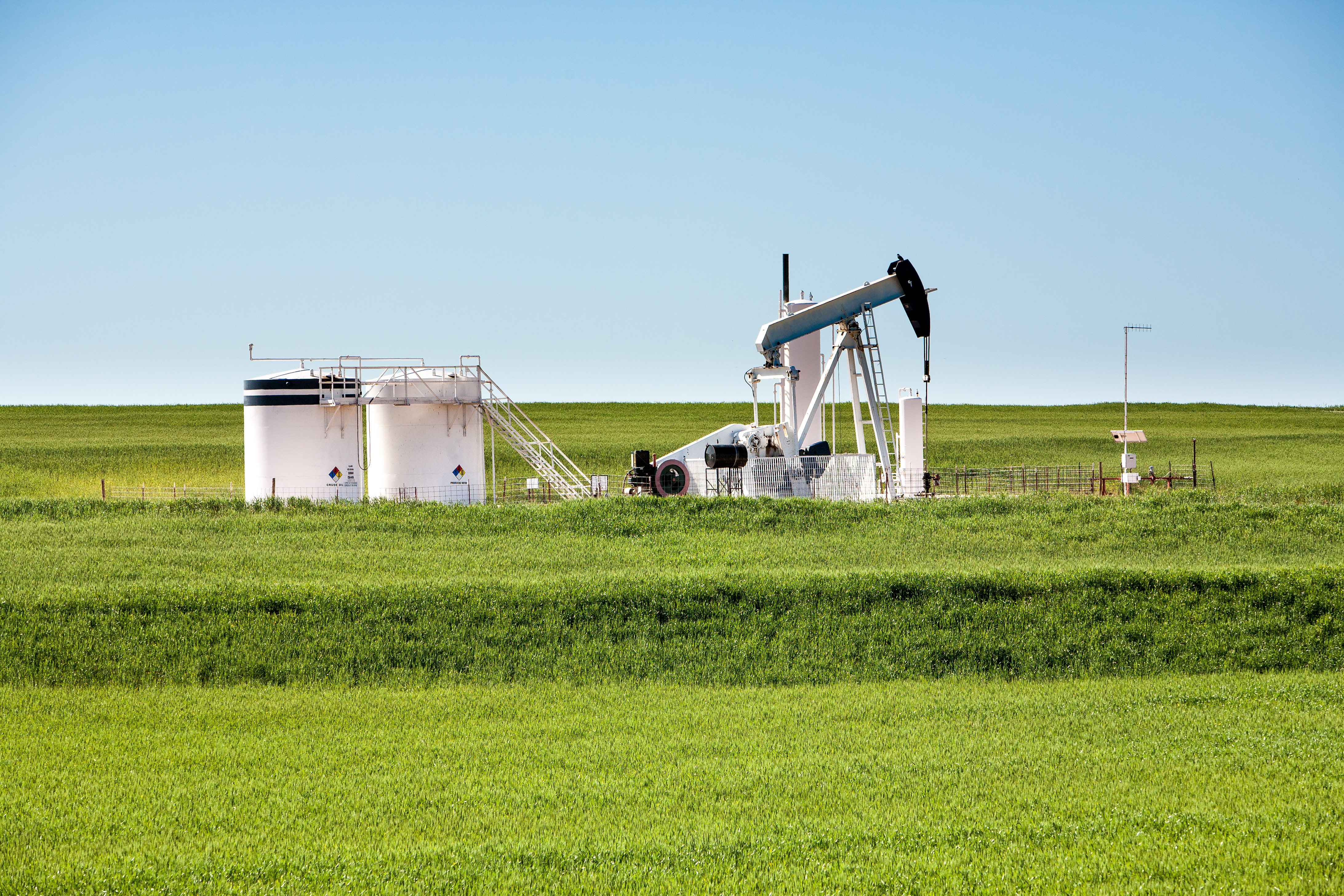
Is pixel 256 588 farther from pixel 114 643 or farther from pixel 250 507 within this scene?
pixel 250 507

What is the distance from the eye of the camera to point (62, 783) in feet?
35.9

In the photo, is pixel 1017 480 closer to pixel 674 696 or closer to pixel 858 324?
pixel 858 324

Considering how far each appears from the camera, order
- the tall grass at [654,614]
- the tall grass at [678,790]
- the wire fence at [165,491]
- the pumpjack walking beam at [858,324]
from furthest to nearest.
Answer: the wire fence at [165,491] < the pumpjack walking beam at [858,324] < the tall grass at [654,614] < the tall grass at [678,790]

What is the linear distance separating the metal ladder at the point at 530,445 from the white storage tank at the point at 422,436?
0.42 m

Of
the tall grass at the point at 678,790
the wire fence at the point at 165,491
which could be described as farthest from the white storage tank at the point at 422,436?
the tall grass at the point at 678,790

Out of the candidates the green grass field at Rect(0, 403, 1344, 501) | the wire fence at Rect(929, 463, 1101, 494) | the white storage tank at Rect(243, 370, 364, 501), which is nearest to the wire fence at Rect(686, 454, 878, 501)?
the wire fence at Rect(929, 463, 1101, 494)

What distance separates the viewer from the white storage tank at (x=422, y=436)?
30547 millimetres

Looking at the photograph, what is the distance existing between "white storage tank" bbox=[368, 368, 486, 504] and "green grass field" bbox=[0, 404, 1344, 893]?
3.07 metres

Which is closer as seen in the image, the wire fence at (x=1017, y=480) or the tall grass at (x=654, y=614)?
the tall grass at (x=654, y=614)

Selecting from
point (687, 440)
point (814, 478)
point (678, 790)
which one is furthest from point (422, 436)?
point (687, 440)

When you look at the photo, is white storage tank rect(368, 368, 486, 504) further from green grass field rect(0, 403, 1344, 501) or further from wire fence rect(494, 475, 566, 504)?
green grass field rect(0, 403, 1344, 501)

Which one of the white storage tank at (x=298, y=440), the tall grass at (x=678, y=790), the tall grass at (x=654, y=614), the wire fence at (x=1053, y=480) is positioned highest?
the white storage tank at (x=298, y=440)

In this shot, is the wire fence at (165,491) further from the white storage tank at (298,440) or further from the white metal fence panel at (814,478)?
the white metal fence panel at (814,478)

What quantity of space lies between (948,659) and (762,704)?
3888mm
